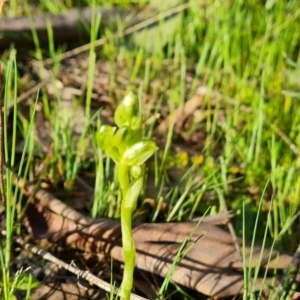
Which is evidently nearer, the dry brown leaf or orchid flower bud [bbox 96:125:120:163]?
orchid flower bud [bbox 96:125:120:163]

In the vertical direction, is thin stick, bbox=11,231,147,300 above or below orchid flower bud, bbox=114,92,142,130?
below

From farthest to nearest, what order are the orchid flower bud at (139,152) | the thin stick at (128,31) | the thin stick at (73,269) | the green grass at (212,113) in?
the thin stick at (128,31) → the green grass at (212,113) → the thin stick at (73,269) → the orchid flower bud at (139,152)

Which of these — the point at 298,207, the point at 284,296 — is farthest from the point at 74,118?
the point at 284,296

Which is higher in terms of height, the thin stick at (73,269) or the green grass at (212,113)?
the green grass at (212,113)

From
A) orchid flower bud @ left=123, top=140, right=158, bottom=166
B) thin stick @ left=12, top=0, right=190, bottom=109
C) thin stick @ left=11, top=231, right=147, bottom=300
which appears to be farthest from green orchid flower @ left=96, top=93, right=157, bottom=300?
thin stick @ left=12, top=0, right=190, bottom=109

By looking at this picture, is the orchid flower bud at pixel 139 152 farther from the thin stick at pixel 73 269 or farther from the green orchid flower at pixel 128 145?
the thin stick at pixel 73 269

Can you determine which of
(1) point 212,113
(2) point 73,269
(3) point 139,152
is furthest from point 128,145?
(1) point 212,113

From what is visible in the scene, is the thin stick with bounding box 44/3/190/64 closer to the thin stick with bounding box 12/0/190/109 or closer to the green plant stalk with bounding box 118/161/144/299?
the thin stick with bounding box 12/0/190/109

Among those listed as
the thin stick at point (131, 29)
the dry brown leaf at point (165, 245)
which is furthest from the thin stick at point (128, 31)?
the dry brown leaf at point (165, 245)

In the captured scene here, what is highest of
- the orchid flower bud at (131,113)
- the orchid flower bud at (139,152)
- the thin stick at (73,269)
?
the orchid flower bud at (131,113)

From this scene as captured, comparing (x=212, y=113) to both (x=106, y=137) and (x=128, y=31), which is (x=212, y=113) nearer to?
(x=128, y=31)
